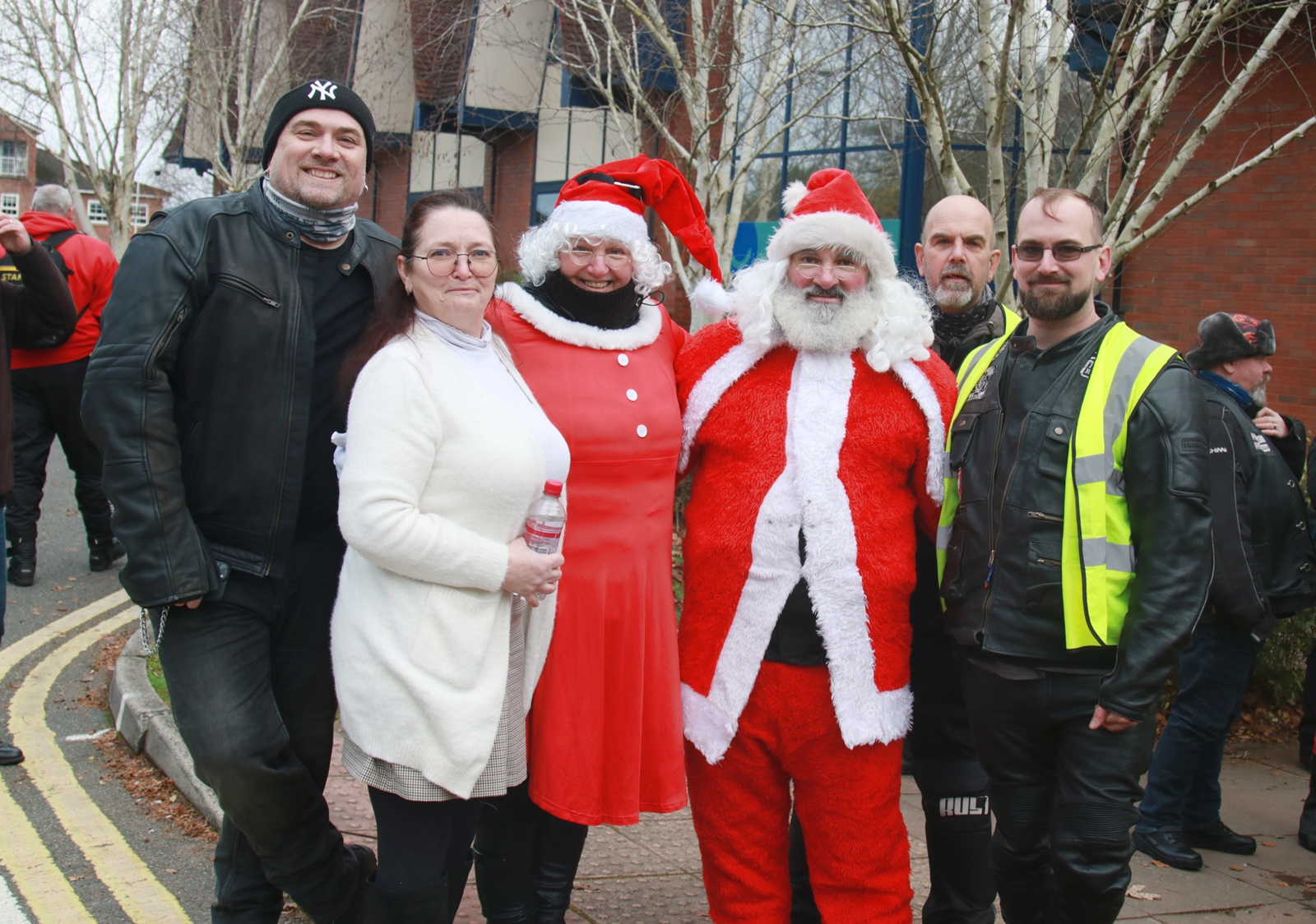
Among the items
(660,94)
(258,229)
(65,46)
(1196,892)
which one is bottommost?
(1196,892)

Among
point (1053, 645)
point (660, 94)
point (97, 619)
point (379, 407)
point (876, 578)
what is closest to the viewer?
point (379, 407)

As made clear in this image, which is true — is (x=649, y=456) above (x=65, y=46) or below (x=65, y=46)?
below

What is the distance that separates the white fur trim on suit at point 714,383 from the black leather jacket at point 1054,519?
0.58 metres

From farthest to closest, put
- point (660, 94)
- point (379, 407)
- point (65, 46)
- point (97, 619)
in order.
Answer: point (65, 46)
point (660, 94)
point (97, 619)
point (379, 407)

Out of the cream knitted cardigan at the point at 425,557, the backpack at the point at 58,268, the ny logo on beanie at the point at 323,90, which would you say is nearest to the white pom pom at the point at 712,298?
the cream knitted cardigan at the point at 425,557

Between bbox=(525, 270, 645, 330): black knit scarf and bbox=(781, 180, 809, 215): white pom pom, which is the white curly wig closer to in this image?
bbox=(525, 270, 645, 330): black knit scarf

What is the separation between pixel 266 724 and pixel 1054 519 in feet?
6.47

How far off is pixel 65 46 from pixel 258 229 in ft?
60.5

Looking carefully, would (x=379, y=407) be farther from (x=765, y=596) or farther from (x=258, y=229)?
(x=765, y=596)

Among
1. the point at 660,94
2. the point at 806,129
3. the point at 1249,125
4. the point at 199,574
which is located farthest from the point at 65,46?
the point at 199,574

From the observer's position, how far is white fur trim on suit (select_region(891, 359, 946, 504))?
2.96 m

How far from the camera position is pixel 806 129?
41.7ft

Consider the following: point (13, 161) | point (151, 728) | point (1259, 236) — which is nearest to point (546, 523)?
point (151, 728)

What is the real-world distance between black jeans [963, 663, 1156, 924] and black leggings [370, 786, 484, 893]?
1.36m
